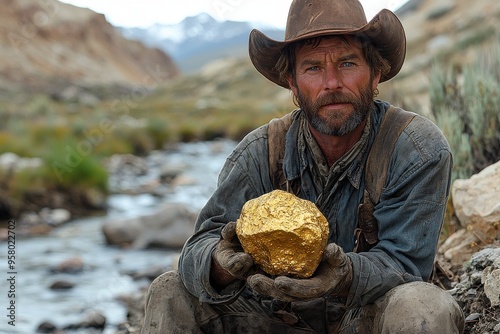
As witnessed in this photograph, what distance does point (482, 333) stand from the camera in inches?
108

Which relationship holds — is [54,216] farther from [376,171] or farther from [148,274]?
[376,171]

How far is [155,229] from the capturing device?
310 inches

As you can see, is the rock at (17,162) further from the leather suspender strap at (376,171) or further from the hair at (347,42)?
the leather suspender strap at (376,171)

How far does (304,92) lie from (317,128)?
6.2 inches

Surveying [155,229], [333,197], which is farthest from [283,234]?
[155,229]

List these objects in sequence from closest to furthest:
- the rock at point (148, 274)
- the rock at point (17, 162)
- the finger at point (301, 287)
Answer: the finger at point (301, 287)
the rock at point (148, 274)
the rock at point (17, 162)

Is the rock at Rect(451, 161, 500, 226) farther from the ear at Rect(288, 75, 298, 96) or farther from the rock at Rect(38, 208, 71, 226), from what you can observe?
the rock at Rect(38, 208, 71, 226)

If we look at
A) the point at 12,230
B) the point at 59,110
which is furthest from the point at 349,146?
the point at 59,110

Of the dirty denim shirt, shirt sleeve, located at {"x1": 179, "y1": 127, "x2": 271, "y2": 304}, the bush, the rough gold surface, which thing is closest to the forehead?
the dirty denim shirt

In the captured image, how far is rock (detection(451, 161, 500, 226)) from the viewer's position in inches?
146

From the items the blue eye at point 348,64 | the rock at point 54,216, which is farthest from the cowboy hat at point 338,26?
the rock at point 54,216

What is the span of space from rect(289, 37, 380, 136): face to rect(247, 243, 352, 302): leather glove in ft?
1.93

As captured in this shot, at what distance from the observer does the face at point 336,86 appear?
2.70 m

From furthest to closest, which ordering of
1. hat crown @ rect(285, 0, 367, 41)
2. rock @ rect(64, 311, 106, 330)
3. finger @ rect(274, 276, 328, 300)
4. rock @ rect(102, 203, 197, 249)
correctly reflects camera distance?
rock @ rect(102, 203, 197, 249)
rock @ rect(64, 311, 106, 330)
hat crown @ rect(285, 0, 367, 41)
finger @ rect(274, 276, 328, 300)
